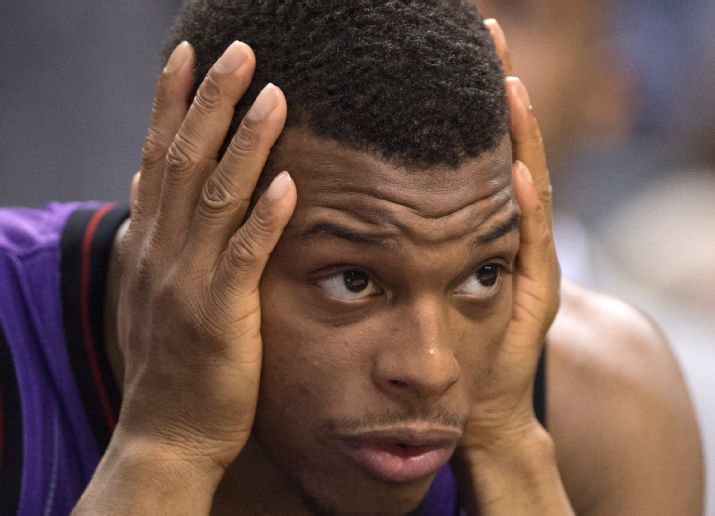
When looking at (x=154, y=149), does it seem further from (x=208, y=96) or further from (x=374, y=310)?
(x=374, y=310)

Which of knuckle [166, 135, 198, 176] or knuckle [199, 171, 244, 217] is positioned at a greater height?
knuckle [166, 135, 198, 176]

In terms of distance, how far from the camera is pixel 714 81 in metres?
5.43

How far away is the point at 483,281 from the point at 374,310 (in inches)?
10.2

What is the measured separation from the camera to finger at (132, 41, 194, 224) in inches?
91.5

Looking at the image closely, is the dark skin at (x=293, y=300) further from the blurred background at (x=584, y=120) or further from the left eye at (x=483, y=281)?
the blurred background at (x=584, y=120)

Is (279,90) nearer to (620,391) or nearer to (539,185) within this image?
(539,185)

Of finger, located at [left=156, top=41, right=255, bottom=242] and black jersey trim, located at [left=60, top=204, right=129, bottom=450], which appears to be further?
black jersey trim, located at [left=60, top=204, right=129, bottom=450]

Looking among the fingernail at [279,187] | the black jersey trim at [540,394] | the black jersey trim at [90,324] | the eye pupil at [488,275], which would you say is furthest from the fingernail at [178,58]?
the black jersey trim at [540,394]

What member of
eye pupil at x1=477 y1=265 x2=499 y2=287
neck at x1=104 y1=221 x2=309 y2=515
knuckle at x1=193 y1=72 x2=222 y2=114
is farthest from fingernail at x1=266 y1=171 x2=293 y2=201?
neck at x1=104 y1=221 x2=309 y2=515

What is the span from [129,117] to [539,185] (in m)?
3.13

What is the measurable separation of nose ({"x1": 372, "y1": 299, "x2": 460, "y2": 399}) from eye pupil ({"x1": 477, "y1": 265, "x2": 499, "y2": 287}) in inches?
6.3

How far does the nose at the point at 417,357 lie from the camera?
210 cm

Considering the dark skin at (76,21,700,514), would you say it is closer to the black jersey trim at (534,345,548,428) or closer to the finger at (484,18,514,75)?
the finger at (484,18,514,75)

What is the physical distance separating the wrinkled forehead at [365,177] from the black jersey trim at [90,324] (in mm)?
753
